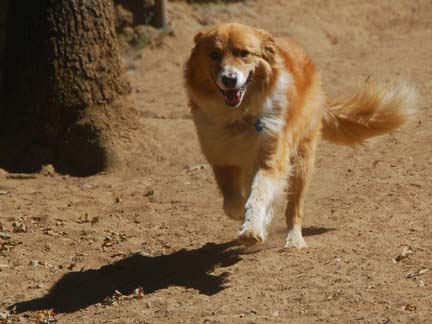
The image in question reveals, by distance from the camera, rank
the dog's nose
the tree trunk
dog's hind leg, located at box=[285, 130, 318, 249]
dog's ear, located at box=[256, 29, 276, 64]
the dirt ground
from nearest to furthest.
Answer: the dirt ground
the dog's nose
dog's ear, located at box=[256, 29, 276, 64]
dog's hind leg, located at box=[285, 130, 318, 249]
the tree trunk

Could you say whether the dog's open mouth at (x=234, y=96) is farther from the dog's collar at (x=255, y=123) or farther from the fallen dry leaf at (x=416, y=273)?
the fallen dry leaf at (x=416, y=273)

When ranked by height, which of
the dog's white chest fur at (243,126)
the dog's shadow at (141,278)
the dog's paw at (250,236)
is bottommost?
the dog's shadow at (141,278)

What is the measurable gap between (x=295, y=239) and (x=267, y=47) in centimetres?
138

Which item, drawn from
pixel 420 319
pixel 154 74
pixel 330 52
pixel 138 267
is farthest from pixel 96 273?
pixel 330 52

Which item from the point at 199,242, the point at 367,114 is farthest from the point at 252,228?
the point at 367,114

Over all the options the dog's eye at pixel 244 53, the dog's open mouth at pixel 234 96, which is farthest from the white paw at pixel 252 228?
the dog's eye at pixel 244 53

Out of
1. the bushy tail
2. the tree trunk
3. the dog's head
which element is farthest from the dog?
the tree trunk

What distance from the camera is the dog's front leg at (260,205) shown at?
18.4ft

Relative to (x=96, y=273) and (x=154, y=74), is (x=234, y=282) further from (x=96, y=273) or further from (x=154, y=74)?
(x=154, y=74)

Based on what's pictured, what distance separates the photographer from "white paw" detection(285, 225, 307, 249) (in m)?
6.39

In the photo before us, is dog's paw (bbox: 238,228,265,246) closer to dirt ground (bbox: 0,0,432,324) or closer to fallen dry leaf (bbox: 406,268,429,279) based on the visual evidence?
dirt ground (bbox: 0,0,432,324)

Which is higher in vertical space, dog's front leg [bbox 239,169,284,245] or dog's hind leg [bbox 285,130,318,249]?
dog's front leg [bbox 239,169,284,245]

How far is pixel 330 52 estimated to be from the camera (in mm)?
11922

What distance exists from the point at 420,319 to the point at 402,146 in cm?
374
